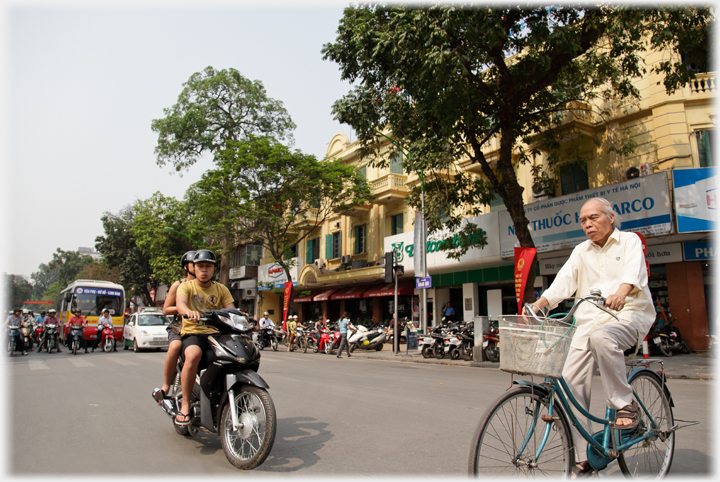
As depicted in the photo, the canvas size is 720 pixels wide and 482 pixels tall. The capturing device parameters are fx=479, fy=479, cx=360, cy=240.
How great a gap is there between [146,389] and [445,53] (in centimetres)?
887

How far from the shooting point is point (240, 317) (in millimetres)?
4090

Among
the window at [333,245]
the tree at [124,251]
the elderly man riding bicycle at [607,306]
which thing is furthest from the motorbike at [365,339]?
the tree at [124,251]

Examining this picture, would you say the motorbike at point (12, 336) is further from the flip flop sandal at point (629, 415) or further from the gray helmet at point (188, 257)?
the flip flop sandal at point (629, 415)

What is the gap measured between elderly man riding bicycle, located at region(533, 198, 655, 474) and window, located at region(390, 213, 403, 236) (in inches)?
849

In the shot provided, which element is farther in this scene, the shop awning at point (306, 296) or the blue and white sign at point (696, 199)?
the shop awning at point (306, 296)

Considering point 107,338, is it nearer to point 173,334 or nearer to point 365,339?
point 365,339

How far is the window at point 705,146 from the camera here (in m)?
13.7

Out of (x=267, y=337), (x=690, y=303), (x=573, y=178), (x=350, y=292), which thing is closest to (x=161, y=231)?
(x=350, y=292)

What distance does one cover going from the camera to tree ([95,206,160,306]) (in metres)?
45.8

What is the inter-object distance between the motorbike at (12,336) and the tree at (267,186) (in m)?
10.3

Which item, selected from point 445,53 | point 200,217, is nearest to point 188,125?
point 200,217

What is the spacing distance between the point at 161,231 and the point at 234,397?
3811 centimetres

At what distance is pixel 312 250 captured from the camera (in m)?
32.8

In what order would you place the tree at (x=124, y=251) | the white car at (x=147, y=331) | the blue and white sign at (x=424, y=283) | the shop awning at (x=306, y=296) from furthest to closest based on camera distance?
the tree at (x=124, y=251) < the shop awning at (x=306, y=296) < the white car at (x=147, y=331) < the blue and white sign at (x=424, y=283)
